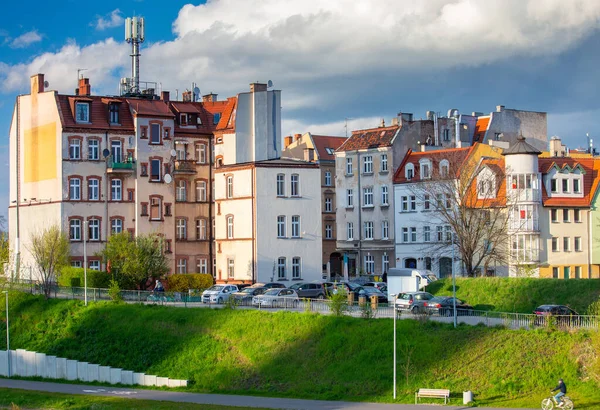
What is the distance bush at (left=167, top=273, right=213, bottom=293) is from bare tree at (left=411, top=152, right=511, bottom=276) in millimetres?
19418

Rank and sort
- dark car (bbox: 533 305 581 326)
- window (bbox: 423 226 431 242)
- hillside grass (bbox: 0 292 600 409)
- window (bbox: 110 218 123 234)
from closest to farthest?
hillside grass (bbox: 0 292 600 409) < dark car (bbox: 533 305 581 326) < window (bbox: 110 218 123 234) < window (bbox: 423 226 431 242)

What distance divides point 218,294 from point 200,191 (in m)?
22.0

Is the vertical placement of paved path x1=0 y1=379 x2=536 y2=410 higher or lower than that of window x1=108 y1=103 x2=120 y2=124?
lower

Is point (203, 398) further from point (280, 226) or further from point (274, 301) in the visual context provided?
point (280, 226)

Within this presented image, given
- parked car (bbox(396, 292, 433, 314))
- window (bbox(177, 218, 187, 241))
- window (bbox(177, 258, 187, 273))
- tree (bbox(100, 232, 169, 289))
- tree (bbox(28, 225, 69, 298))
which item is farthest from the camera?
window (bbox(177, 218, 187, 241))

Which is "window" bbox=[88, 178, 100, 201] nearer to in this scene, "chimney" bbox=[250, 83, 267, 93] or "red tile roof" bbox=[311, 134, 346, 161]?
"chimney" bbox=[250, 83, 267, 93]

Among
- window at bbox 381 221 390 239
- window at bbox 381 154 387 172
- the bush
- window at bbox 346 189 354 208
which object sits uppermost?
window at bbox 381 154 387 172

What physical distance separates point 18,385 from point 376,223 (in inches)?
1767

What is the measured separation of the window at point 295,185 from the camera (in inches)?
3238

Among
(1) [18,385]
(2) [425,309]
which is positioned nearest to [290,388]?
(2) [425,309]

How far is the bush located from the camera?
82150mm

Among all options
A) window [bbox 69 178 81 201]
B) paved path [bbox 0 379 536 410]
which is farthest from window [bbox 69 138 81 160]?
paved path [bbox 0 379 536 410]

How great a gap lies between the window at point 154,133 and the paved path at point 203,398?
104 ft

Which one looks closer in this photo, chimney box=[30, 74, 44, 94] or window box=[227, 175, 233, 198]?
window box=[227, 175, 233, 198]
